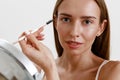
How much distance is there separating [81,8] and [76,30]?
0.22 feet

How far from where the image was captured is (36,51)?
2.29 ft

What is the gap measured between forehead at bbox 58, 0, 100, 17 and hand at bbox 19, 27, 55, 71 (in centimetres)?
18

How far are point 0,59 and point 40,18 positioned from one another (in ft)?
2.74

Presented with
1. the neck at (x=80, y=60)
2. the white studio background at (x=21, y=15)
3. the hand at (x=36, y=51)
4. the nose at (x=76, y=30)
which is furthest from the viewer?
the white studio background at (x=21, y=15)

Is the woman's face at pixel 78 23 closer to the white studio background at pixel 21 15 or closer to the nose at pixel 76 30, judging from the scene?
the nose at pixel 76 30

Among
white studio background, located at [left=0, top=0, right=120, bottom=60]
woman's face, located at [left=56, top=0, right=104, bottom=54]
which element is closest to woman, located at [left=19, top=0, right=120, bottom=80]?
woman's face, located at [left=56, top=0, right=104, bottom=54]

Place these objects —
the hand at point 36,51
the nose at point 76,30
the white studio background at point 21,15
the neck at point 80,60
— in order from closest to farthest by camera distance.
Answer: the hand at point 36,51
the nose at point 76,30
the neck at point 80,60
the white studio background at point 21,15

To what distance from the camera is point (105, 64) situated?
36.8 inches

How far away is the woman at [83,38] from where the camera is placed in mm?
865

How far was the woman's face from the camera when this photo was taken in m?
0.86

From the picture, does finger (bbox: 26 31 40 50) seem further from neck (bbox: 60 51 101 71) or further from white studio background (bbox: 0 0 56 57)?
white studio background (bbox: 0 0 56 57)

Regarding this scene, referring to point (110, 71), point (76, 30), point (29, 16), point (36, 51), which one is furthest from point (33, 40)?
point (29, 16)

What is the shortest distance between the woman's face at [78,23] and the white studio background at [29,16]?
46cm

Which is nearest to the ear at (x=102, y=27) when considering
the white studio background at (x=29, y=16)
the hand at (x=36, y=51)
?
the hand at (x=36, y=51)
